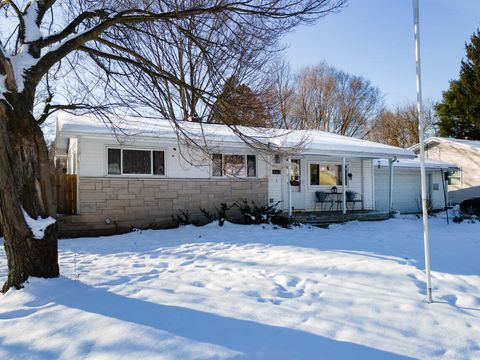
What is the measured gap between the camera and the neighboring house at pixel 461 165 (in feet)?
64.0

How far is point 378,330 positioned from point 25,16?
5.76 meters

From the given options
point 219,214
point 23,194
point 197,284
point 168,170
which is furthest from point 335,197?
point 23,194

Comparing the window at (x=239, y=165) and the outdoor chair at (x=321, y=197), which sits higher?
the window at (x=239, y=165)

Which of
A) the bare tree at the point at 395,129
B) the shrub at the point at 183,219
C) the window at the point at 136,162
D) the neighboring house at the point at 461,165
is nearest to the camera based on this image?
the window at the point at 136,162

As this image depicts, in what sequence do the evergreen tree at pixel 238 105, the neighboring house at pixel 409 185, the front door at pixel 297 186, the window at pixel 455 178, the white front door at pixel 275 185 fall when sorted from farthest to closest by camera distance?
the window at pixel 455 178
the neighboring house at pixel 409 185
the front door at pixel 297 186
the white front door at pixel 275 185
the evergreen tree at pixel 238 105

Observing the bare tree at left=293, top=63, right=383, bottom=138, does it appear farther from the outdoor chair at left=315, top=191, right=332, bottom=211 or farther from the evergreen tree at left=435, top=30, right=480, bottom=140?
the outdoor chair at left=315, top=191, right=332, bottom=211

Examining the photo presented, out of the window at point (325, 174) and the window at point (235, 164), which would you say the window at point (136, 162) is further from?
the window at point (325, 174)

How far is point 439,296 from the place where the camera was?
4.36m

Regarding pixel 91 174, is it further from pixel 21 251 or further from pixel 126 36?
pixel 21 251

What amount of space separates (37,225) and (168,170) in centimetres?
677

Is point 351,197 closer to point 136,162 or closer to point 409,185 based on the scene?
point 409,185

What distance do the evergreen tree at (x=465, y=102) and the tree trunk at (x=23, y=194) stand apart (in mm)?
29706

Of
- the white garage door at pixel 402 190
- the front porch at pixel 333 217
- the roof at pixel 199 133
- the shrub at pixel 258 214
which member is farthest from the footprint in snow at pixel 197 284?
the white garage door at pixel 402 190

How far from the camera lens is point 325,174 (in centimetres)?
1418
